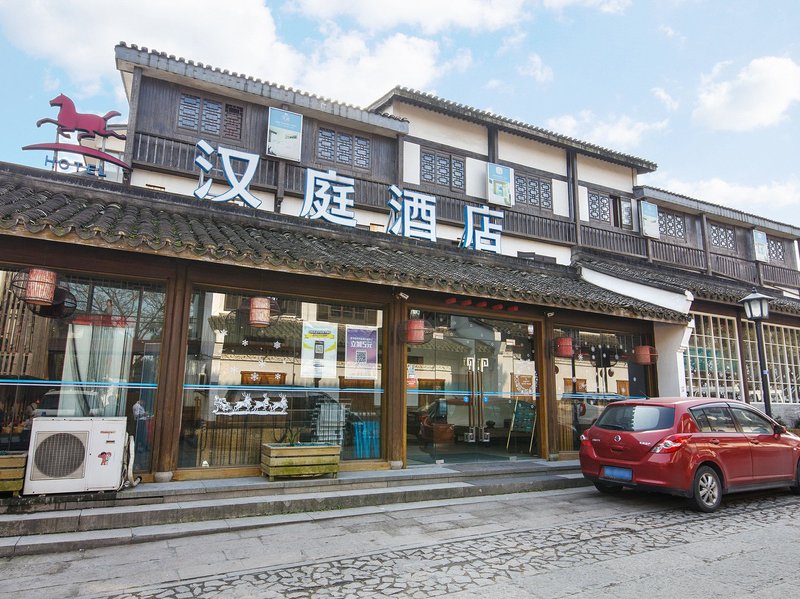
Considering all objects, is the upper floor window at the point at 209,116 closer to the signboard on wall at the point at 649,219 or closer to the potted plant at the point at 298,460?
the potted plant at the point at 298,460

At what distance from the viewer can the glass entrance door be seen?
993 centimetres

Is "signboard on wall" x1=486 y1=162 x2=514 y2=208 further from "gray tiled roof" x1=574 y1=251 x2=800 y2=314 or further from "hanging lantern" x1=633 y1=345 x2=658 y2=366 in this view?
"hanging lantern" x1=633 y1=345 x2=658 y2=366

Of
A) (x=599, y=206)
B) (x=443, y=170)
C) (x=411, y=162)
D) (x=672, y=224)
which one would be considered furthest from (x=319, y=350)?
(x=672, y=224)

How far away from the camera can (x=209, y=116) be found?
11.5 meters

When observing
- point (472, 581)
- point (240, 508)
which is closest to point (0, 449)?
point (240, 508)

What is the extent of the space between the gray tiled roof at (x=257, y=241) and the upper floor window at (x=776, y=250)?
1126cm

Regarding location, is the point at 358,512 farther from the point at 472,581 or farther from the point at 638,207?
the point at 638,207

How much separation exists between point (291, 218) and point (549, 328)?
5.64 m

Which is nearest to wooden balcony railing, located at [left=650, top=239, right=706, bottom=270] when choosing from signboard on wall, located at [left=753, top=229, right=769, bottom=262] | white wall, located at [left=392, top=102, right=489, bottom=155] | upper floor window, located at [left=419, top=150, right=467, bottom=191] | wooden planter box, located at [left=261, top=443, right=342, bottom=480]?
signboard on wall, located at [left=753, top=229, right=769, bottom=262]

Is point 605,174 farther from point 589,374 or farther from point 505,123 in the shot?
point 589,374

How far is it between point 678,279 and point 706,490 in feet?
30.7

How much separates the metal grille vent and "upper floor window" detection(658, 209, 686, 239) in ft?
54.1

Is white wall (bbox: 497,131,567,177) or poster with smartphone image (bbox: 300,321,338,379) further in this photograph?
white wall (bbox: 497,131,567,177)

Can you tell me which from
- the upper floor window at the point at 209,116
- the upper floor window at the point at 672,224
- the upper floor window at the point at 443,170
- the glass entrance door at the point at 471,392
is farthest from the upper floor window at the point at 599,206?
the upper floor window at the point at 209,116
